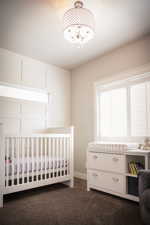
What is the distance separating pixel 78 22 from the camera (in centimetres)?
186

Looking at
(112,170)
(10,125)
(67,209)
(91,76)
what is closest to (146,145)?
(112,170)

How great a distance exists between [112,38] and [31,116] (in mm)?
1954

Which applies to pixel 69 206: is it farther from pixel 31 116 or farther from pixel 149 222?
pixel 31 116

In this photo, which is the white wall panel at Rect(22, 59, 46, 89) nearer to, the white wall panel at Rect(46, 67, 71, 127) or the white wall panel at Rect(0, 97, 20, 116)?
the white wall panel at Rect(46, 67, 71, 127)

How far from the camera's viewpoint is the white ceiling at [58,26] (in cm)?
201

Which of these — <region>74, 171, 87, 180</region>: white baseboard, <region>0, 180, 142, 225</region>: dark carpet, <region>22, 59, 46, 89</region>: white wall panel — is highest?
<region>22, 59, 46, 89</region>: white wall panel

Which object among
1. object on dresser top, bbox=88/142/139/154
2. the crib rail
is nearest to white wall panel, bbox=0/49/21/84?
the crib rail

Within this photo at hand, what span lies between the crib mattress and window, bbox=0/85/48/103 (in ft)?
3.94

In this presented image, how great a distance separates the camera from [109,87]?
324 centimetres

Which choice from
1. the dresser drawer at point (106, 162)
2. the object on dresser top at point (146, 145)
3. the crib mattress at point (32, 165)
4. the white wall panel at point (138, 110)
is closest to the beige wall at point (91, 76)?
the white wall panel at point (138, 110)

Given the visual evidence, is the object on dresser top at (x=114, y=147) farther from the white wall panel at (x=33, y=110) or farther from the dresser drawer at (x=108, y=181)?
the white wall panel at (x=33, y=110)

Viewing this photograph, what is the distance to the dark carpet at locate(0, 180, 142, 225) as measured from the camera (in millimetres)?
1772

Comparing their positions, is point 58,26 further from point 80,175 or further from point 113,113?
point 80,175

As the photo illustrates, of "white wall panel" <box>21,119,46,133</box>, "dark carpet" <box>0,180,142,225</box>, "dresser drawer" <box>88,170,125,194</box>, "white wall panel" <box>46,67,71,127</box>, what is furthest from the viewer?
"white wall panel" <box>46,67,71,127</box>
